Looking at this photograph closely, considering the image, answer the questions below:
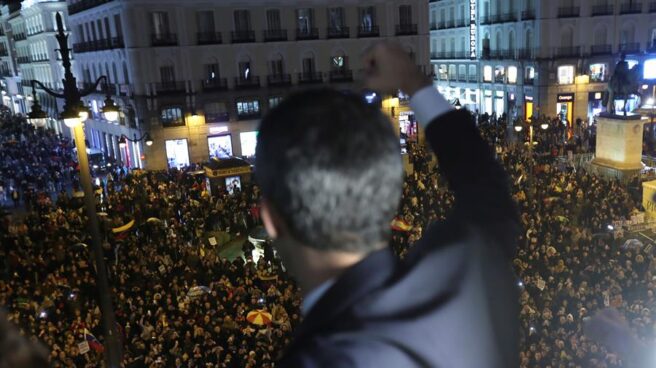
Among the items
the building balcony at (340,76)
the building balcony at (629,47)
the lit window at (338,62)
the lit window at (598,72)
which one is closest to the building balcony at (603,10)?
the building balcony at (629,47)

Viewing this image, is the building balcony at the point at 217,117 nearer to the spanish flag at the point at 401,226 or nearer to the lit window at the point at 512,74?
the spanish flag at the point at 401,226

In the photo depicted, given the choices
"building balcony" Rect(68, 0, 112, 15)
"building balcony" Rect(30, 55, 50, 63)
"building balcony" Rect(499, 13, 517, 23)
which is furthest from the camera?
"building balcony" Rect(30, 55, 50, 63)

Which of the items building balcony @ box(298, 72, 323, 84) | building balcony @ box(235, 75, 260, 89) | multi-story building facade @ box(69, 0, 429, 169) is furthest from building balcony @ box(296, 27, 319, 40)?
building balcony @ box(235, 75, 260, 89)

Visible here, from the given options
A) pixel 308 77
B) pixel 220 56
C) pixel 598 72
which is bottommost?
pixel 598 72

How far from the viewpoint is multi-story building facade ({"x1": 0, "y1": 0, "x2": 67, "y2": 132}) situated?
66.4m

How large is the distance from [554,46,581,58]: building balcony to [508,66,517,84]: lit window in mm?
4491

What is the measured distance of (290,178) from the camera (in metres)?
1.40

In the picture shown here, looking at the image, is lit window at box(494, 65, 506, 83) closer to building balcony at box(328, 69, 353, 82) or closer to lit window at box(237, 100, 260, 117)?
building balcony at box(328, 69, 353, 82)

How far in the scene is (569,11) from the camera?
1922 inches

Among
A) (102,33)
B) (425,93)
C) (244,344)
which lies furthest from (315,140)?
(102,33)

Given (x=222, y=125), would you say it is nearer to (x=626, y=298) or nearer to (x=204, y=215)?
(x=204, y=215)

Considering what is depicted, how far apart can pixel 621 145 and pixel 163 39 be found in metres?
28.1

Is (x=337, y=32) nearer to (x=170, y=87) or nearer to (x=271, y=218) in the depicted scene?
(x=170, y=87)

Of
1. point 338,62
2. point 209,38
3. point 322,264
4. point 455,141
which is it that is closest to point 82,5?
point 209,38
